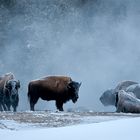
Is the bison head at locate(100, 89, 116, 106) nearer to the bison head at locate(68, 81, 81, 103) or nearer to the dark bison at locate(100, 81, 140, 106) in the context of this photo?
the dark bison at locate(100, 81, 140, 106)

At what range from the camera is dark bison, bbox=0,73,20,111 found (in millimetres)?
15195

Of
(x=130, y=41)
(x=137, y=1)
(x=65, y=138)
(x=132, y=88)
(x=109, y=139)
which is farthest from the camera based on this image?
(x=137, y=1)

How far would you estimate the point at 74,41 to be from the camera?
30641mm

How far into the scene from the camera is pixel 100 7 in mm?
33000

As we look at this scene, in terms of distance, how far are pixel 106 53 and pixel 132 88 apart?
1281cm

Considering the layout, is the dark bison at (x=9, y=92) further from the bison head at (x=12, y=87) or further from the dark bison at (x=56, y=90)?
the dark bison at (x=56, y=90)

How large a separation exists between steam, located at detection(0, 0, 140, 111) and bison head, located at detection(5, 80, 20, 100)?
10991 mm

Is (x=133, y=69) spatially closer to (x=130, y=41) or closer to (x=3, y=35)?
(x=130, y=41)

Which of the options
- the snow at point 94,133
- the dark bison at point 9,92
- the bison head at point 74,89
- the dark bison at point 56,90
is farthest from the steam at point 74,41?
the snow at point 94,133

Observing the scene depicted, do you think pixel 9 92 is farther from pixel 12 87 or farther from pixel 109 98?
pixel 109 98

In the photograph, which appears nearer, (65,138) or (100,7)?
(65,138)

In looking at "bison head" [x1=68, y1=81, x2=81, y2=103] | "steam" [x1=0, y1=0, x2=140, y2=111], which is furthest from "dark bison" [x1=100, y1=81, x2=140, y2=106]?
"steam" [x1=0, y1=0, x2=140, y2=111]

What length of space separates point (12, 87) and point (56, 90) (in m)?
1.62

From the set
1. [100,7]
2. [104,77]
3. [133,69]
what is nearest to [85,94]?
[104,77]
